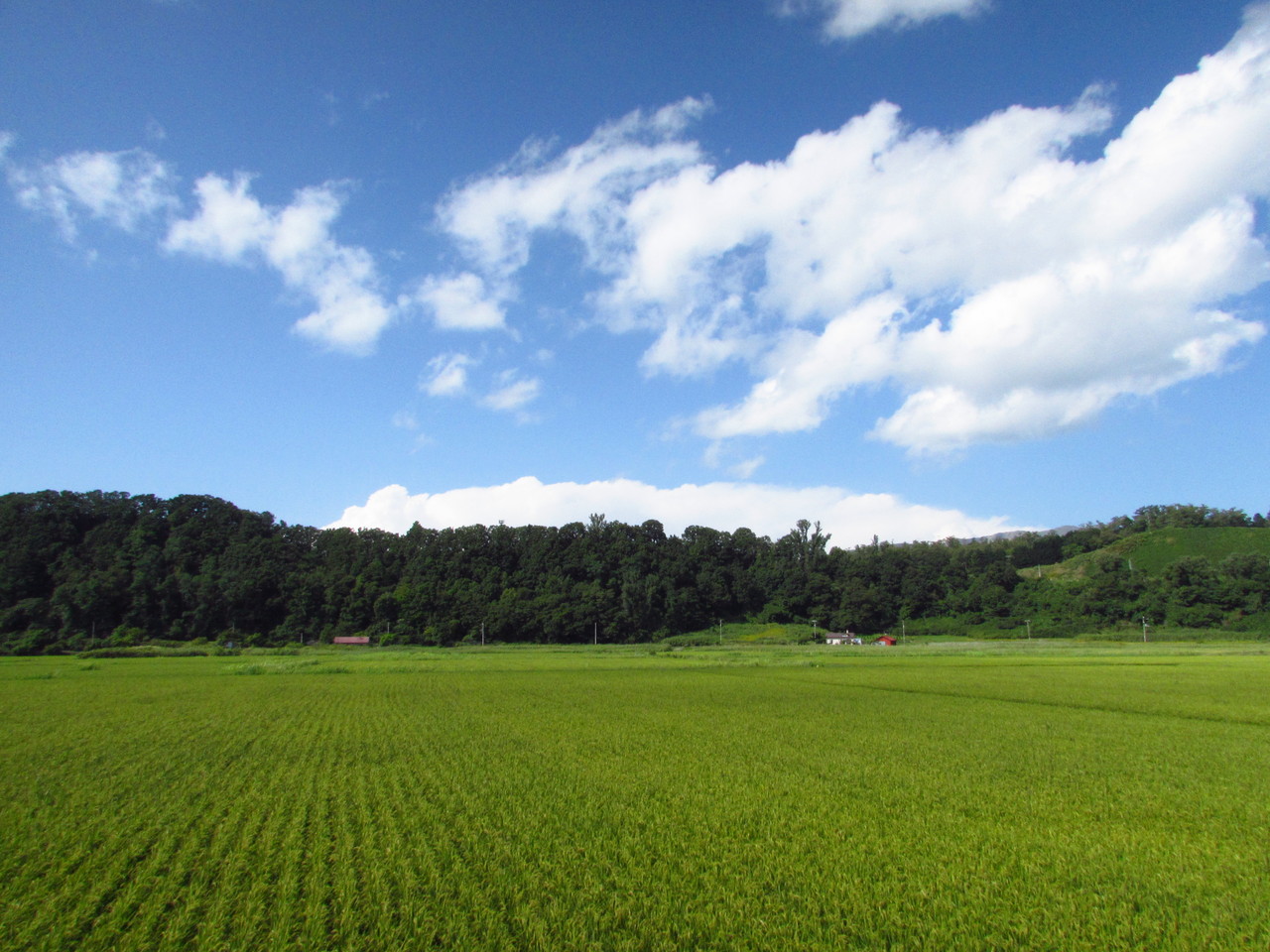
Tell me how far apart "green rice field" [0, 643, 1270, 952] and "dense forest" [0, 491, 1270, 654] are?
272 feet

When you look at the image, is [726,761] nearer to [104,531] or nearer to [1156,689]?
[1156,689]

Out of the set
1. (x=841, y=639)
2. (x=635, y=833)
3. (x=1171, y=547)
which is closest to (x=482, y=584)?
(x=841, y=639)

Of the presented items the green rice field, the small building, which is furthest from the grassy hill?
the green rice field

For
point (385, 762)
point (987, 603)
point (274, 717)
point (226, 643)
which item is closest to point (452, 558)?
point (226, 643)

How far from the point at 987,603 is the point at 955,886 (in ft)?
388

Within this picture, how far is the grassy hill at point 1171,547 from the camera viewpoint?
122 metres

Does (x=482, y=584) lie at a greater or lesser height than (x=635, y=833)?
greater

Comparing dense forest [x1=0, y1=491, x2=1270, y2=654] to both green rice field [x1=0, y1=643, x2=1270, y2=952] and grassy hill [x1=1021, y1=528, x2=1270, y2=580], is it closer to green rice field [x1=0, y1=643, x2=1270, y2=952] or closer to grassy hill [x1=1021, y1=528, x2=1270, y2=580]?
grassy hill [x1=1021, y1=528, x2=1270, y2=580]

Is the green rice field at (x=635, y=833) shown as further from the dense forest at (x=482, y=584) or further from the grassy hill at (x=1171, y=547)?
the grassy hill at (x=1171, y=547)

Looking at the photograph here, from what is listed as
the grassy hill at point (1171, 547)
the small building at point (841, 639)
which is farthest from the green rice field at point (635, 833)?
the grassy hill at point (1171, 547)

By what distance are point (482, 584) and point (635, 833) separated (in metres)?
107

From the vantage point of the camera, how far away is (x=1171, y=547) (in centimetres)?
12800

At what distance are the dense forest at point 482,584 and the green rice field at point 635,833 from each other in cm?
8304

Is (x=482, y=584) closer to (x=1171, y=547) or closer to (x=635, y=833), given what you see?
(x=635, y=833)
